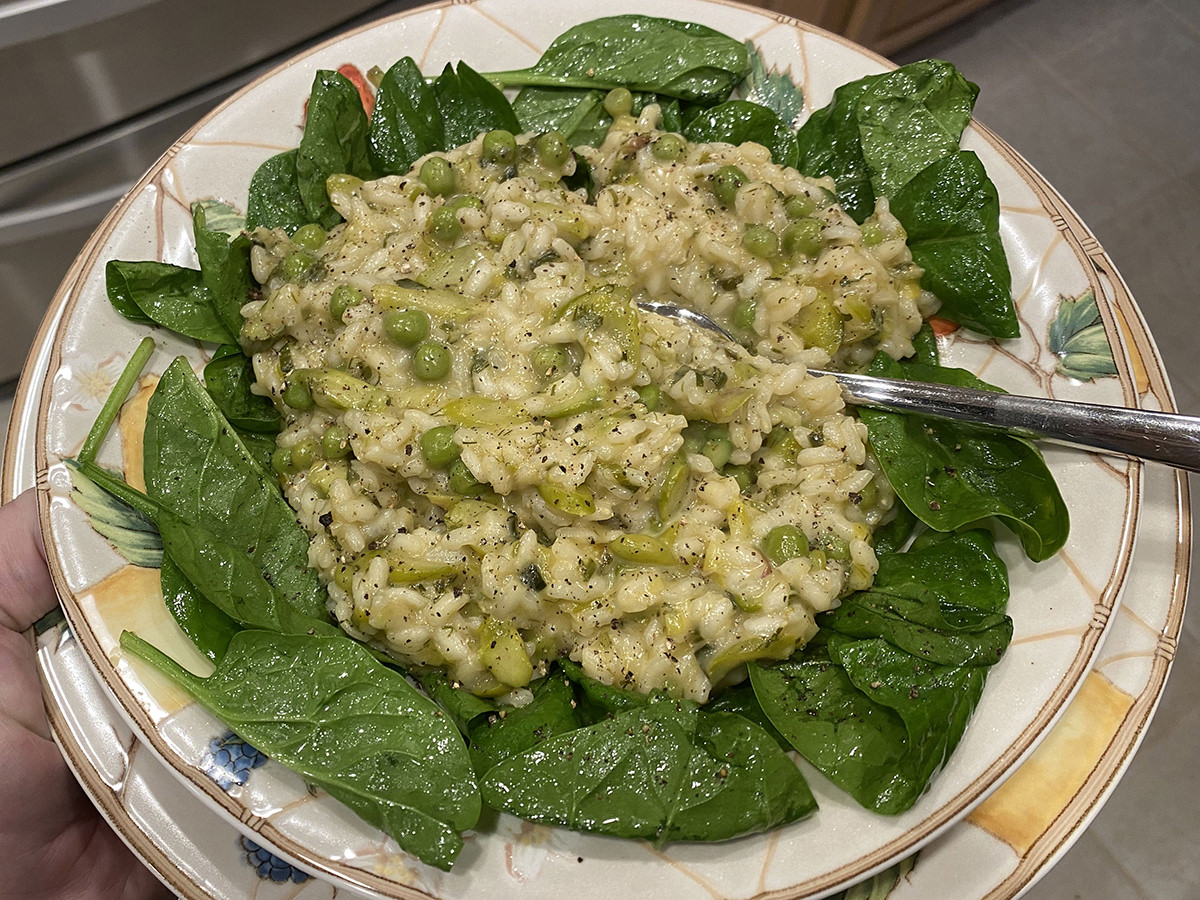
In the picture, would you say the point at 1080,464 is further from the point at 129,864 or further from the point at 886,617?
the point at 129,864

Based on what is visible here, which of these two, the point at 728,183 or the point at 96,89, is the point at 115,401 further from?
the point at 728,183

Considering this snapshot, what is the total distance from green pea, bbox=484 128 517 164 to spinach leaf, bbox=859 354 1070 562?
134 centimetres

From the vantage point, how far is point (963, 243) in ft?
8.75

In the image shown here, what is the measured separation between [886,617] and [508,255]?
1.43 meters

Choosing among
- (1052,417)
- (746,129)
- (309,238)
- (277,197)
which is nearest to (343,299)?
(309,238)

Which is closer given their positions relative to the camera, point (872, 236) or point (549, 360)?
point (549, 360)

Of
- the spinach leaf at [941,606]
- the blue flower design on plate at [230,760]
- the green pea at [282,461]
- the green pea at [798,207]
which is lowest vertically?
the spinach leaf at [941,606]

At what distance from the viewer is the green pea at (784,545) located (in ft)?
7.51

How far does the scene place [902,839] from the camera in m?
1.95

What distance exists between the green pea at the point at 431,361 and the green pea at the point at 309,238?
59 centimetres

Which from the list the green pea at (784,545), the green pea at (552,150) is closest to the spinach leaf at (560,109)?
the green pea at (552,150)

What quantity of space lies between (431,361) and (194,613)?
0.87 meters

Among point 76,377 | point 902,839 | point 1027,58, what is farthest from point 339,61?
point 1027,58

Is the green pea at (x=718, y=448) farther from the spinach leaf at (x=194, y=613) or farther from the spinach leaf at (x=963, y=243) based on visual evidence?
the spinach leaf at (x=194, y=613)
